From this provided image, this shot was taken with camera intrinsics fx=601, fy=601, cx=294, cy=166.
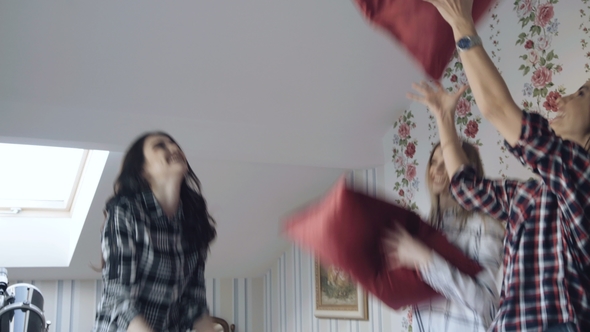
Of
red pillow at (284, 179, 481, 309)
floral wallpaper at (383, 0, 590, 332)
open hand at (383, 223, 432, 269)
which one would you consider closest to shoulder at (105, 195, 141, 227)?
red pillow at (284, 179, 481, 309)

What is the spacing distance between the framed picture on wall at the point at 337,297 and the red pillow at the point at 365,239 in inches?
97.3

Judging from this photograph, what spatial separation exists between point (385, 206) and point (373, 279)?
14cm

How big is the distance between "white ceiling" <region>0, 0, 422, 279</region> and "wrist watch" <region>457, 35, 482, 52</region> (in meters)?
1.26

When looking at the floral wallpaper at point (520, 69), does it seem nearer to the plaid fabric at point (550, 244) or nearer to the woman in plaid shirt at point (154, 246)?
the woman in plaid shirt at point (154, 246)

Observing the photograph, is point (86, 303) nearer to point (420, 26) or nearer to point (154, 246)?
point (154, 246)

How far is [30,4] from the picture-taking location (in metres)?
2.23

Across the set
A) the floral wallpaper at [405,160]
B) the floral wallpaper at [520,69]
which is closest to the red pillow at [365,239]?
the floral wallpaper at [520,69]

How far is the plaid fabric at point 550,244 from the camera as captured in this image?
30.3 inches

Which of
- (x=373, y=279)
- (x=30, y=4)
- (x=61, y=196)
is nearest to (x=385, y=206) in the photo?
(x=373, y=279)

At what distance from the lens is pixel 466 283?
1.04m

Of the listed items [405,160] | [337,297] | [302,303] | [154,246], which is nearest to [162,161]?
[154,246]

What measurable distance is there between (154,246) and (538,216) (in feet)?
3.21

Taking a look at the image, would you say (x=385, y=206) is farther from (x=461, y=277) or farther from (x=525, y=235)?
(x=525, y=235)

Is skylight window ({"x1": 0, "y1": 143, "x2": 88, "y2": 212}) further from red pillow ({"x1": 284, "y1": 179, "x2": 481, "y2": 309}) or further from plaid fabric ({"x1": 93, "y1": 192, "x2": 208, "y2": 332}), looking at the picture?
red pillow ({"x1": 284, "y1": 179, "x2": 481, "y2": 309})
